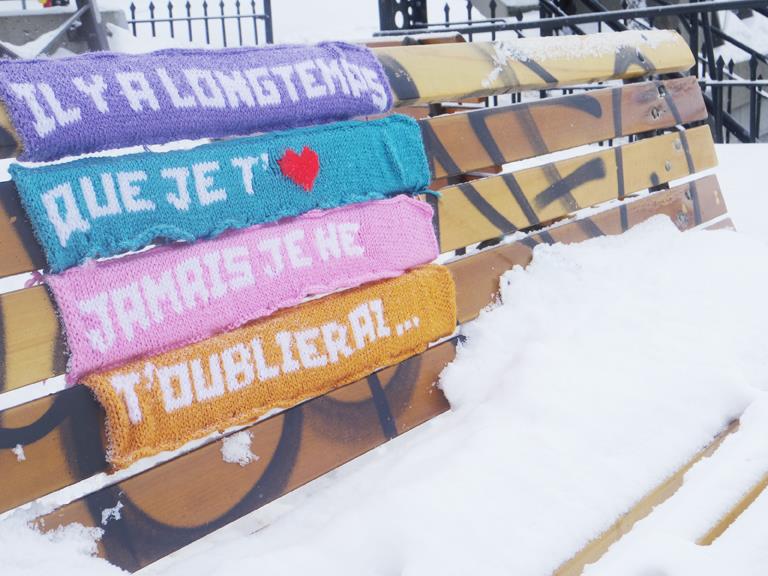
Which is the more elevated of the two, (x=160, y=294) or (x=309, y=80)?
(x=309, y=80)

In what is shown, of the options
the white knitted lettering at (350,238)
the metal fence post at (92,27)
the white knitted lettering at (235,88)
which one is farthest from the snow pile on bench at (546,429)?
the metal fence post at (92,27)

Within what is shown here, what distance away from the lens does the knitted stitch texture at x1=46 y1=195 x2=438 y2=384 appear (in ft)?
5.04

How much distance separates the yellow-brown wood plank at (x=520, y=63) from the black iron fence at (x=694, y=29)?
2.63 meters

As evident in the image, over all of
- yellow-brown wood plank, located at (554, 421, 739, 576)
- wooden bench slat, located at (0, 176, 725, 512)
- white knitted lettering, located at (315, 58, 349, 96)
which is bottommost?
yellow-brown wood plank, located at (554, 421, 739, 576)

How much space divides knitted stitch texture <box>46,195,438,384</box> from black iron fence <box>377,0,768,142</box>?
4.38m

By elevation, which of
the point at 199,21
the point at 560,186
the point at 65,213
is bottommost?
the point at 560,186

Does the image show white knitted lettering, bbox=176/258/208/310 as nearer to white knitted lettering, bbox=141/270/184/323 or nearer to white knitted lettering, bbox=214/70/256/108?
white knitted lettering, bbox=141/270/184/323

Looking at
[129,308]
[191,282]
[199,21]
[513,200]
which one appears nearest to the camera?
[129,308]

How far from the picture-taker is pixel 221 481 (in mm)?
1740

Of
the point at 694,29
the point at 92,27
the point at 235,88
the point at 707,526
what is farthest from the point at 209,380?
the point at 92,27

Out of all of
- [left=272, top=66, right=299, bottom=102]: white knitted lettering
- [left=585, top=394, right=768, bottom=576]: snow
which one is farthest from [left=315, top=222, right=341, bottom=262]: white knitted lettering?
[left=585, top=394, right=768, bottom=576]: snow

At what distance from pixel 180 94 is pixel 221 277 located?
0.39 meters

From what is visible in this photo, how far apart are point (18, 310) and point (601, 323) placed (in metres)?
1.71

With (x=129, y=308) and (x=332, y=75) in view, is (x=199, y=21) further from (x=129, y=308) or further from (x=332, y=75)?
(x=129, y=308)
